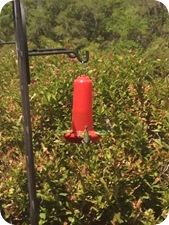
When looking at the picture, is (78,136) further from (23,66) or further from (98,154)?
(98,154)

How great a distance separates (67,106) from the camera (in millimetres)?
3869

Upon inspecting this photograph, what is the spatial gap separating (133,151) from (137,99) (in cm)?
75

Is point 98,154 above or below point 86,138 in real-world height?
below

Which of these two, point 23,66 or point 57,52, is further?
point 57,52

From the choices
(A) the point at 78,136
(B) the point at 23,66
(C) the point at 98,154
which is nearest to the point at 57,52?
(B) the point at 23,66

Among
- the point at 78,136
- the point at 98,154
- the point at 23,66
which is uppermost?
the point at 23,66

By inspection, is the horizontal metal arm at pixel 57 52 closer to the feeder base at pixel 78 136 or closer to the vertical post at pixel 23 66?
the vertical post at pixel 23 66

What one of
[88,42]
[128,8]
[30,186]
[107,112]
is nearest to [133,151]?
[107,112]

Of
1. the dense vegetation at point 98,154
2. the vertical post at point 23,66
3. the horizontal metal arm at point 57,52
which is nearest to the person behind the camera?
the vertical post at point 23,66

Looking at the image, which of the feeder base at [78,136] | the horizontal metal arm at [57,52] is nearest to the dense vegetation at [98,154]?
the feeder base at [78,136]

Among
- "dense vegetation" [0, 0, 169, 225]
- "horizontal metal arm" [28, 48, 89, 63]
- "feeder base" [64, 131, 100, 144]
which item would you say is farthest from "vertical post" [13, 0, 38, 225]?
"dense vegetation" [0, 0, 169, 225]

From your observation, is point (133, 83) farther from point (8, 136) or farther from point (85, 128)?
point (85, 128)

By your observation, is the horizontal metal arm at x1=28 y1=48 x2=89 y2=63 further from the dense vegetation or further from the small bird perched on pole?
the dense vegetation

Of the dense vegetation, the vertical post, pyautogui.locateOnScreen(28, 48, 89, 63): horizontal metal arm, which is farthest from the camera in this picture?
the dense vegetation
